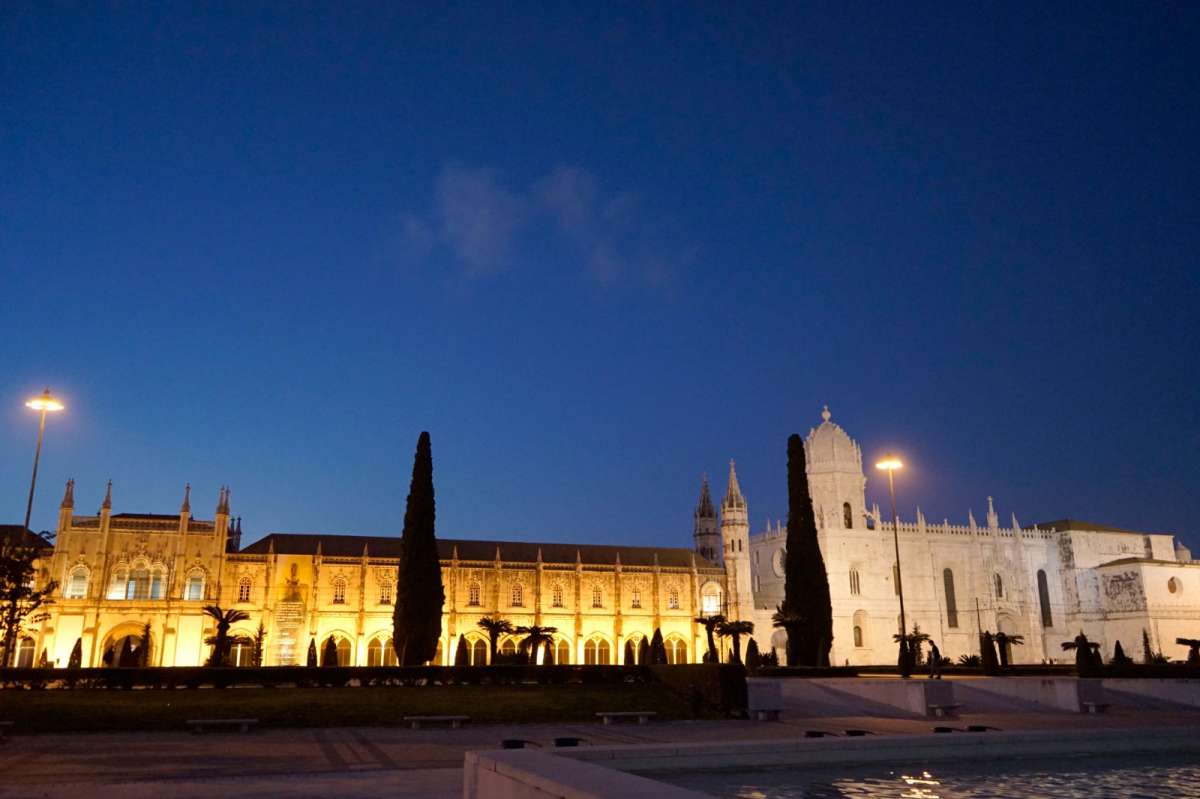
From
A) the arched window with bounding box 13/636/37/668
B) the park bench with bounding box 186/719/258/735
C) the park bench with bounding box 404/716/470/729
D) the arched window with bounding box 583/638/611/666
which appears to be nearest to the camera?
the park bench with bounding box 186/719/258/735

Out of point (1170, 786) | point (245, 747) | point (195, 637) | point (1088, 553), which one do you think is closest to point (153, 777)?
point (245, 747)

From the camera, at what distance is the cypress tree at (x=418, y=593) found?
142 ft

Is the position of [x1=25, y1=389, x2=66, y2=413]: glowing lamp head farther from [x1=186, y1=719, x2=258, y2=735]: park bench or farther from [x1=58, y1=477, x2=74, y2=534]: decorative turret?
[x1=58, y1=477, x2=74, y2=534]: decorative turret

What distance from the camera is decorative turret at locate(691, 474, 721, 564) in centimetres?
9412

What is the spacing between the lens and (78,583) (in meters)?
62.4

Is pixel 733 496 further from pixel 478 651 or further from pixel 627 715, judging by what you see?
pixel 627 715

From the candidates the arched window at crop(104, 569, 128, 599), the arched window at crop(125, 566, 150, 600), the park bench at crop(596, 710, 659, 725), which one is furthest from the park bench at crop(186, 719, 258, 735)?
the arched window at crop(104, 569, 128, 599)

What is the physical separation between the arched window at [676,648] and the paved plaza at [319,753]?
157ft

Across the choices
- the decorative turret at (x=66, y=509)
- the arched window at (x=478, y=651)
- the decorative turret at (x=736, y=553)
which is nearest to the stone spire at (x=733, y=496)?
the decorative turret at (x=736, y=553)

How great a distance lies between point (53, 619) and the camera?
60.6 metres

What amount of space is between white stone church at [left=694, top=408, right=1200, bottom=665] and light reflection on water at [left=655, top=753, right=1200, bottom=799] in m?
60.7

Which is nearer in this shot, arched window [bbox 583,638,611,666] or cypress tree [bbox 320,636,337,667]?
cypress tree [bbox 320,636,337,667]

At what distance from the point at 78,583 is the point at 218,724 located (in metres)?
46.1

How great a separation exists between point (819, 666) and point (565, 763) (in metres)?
32.1
